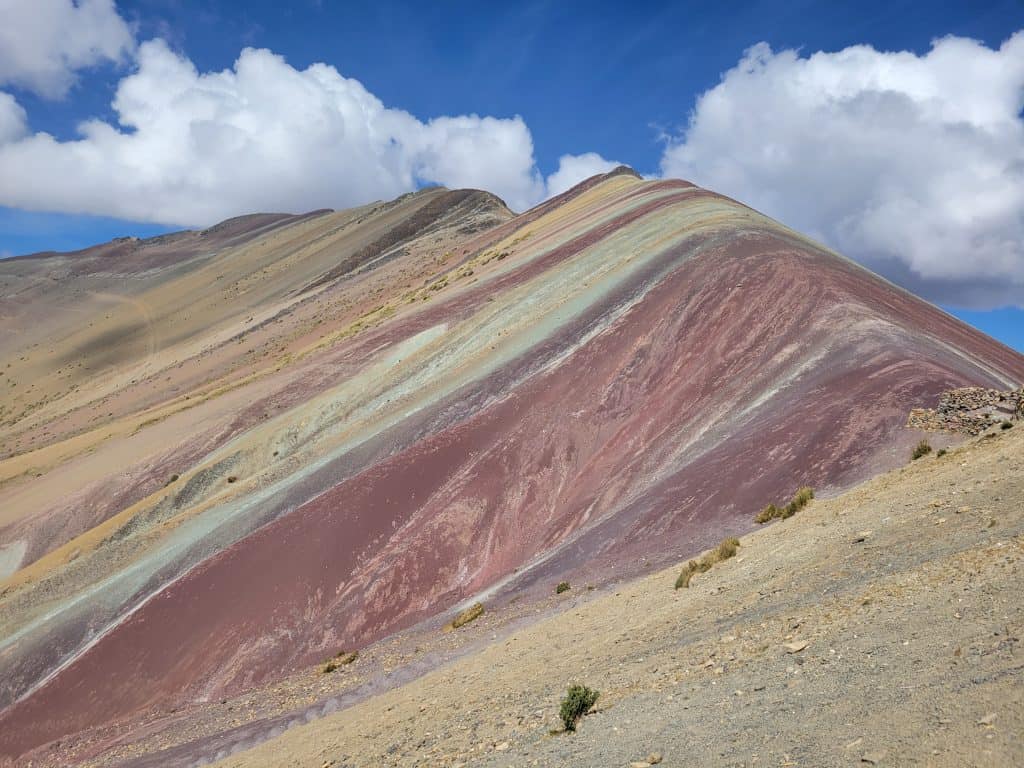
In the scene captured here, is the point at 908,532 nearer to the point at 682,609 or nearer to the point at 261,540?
the point at 682,609

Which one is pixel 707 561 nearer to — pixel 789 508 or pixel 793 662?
pixel 789 508

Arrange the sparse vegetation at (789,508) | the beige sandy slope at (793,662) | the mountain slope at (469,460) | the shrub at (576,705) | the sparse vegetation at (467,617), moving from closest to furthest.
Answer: the beige sandy slope at (793,662), the shrub at (576,705), the sparse vegetation at (789,508), the sparse vegetation at (467,617), the mountain slope at (469,460)

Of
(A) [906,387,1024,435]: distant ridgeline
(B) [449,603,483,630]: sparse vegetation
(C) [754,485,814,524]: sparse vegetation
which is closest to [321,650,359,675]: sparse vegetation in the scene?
(B) [449,603,483,630]: sparse vegetation

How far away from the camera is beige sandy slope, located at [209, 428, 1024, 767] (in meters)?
6.36

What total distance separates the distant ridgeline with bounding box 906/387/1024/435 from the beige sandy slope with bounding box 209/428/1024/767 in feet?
9.53

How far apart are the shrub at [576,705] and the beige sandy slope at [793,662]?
0.57ft

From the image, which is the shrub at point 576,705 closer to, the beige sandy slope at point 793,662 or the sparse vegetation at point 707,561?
the beige sandy slope at point 793,662

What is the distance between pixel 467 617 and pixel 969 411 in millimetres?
13047

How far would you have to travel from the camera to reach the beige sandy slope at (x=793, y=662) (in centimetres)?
636

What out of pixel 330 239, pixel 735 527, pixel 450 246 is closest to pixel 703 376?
pixel 735 527

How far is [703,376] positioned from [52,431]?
6000cm

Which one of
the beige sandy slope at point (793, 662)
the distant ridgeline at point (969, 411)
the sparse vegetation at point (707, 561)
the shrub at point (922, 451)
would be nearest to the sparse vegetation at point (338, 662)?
the beige sandy slope at point (793, 662)

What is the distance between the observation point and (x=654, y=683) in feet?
30.1

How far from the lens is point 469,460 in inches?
1016
